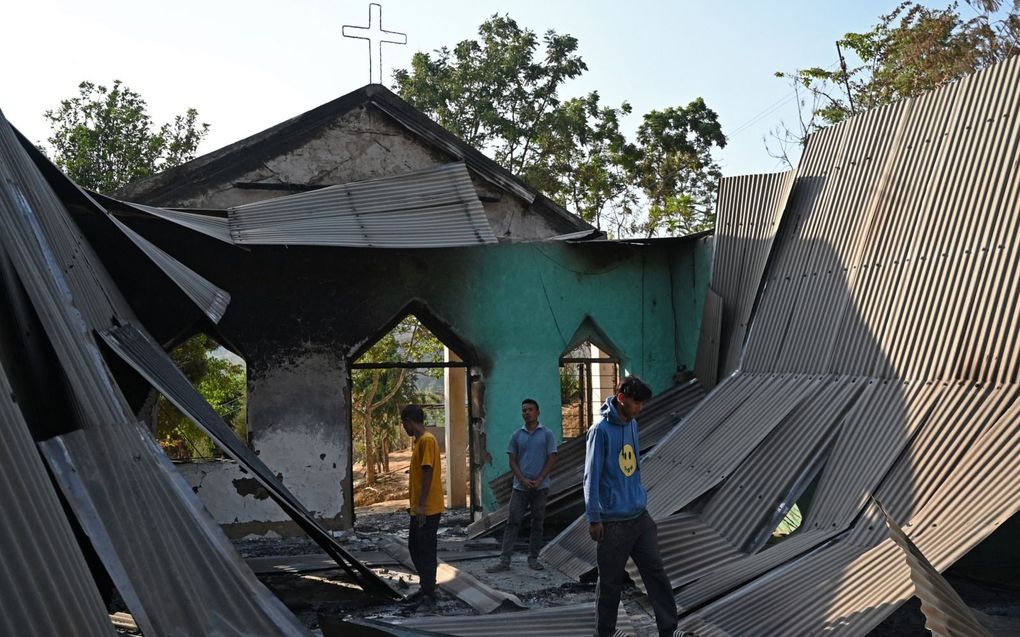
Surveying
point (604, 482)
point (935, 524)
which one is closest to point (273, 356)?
point (604, 482)

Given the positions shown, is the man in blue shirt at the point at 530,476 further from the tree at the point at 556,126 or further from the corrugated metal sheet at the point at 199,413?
the tree at the point at 556,126

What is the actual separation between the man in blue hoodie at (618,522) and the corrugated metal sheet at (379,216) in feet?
18.2

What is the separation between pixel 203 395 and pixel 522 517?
26.4 feet

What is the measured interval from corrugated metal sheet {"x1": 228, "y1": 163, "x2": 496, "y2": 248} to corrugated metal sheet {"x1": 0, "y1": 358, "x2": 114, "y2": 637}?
691 cm

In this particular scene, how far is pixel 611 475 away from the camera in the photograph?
5.80 meters

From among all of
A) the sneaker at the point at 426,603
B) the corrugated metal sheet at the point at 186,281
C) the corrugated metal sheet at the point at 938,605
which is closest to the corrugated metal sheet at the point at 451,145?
the corrugated metal sheet at the point at 186,281

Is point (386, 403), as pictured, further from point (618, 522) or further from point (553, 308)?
point (618, 522)

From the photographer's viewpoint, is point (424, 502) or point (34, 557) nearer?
point (34, 557)

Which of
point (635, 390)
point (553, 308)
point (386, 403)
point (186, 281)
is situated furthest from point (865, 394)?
point (386, 403)

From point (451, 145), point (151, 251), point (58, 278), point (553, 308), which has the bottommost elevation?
point (553, 308)

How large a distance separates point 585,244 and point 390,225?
254 centimetres

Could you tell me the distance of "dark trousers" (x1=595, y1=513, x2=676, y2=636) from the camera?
5766 mm

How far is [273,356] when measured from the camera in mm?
11641

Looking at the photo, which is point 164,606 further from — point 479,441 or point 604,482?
point 479,441
